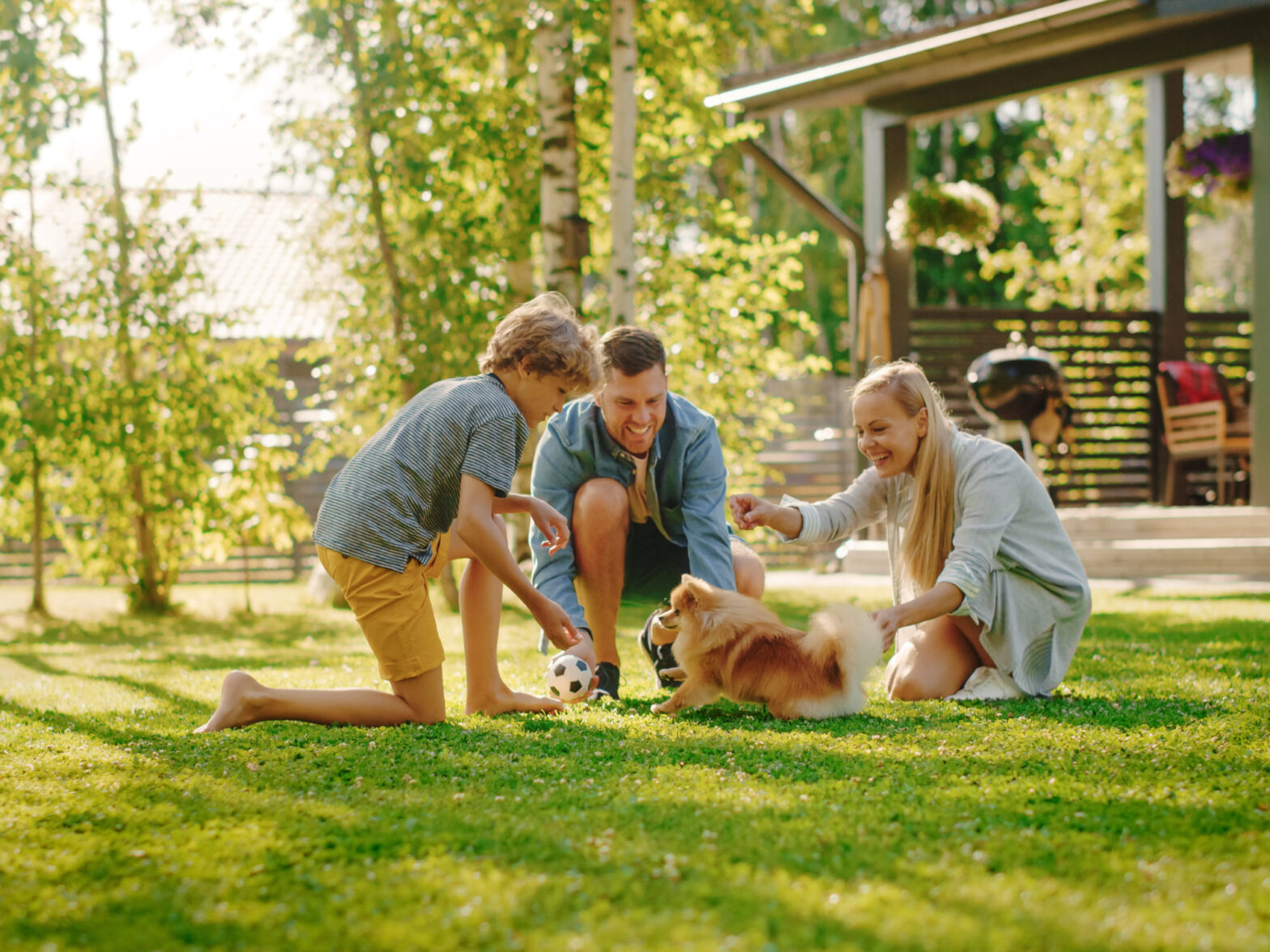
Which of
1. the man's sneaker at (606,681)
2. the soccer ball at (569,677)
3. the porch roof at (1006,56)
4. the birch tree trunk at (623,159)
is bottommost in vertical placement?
the man's sneaker at (606,681)

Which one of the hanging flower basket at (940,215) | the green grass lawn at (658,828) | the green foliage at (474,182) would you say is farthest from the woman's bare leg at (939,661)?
the hanging flower basket at (940,215)

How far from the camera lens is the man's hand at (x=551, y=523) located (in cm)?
354

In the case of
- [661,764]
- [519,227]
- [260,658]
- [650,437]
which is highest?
[519,227]

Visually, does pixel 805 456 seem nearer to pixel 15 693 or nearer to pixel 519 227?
pixel 519 227

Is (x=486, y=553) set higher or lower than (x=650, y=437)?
lower

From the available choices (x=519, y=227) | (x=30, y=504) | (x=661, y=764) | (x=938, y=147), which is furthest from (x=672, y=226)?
(x=938, y=147)

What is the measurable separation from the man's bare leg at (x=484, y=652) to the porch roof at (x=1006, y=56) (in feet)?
23.5

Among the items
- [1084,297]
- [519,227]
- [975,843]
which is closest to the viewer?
[975,843]

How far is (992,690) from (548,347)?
1.94 m

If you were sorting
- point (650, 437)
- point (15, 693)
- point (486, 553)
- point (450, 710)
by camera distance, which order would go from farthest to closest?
1. point (15, 693)
2. point (650, 437)
3. point (450, 710)
4. point (486, 553)

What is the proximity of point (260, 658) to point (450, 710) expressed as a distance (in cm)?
239

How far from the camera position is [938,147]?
24078mm

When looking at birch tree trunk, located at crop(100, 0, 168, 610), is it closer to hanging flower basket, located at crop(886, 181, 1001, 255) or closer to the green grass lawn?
the green grass lawn

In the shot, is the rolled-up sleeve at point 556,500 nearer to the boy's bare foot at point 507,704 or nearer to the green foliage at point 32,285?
the boy's bare foot at point 507,704
